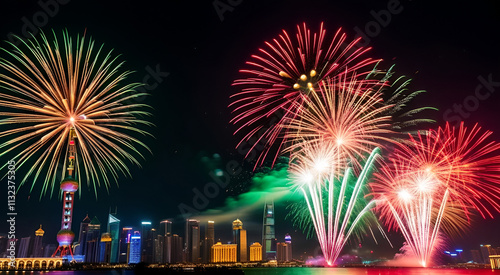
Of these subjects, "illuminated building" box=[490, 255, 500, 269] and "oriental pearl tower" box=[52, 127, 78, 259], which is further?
"illuminated building" box=[490, 255, 500, 269]

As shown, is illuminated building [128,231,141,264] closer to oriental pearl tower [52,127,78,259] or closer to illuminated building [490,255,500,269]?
oriental pearl tower [52,127,78,259]

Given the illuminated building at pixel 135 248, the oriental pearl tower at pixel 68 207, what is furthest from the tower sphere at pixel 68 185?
the illuminated building at pixel 135 248

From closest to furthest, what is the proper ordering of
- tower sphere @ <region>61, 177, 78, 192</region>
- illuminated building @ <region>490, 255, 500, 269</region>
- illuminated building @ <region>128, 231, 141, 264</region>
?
1. tower sphere @ <region>61, 177, 78, 192</region>
2. illuminated building @ <region>490, 255, 500, 269</region>
3. illuminated building @ <region>128, 231, 141, 264</region>

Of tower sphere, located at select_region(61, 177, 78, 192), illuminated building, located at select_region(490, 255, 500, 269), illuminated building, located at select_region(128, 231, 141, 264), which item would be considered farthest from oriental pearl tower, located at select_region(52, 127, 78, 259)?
illuminated building, located at select_region(490, 255, 500, 269)

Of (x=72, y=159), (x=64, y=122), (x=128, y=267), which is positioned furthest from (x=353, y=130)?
(x=128, y=267)

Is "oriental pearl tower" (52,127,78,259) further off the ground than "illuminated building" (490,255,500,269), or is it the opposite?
"oriental pearl tower" (52,127,78,259)

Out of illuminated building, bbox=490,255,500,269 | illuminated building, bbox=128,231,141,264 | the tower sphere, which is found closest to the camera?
the tower sphere

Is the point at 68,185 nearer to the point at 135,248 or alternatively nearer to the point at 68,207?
the point at 68,207

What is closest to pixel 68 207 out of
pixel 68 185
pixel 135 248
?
pixel 68 185

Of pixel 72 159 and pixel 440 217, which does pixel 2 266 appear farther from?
pixel 440 217

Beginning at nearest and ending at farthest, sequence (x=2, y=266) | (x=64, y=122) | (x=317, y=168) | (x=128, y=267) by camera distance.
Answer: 1. (x=317, y=168)
2. (x=64, y=122)
3. (x=2, y=266)
4. (x=128, y=267)

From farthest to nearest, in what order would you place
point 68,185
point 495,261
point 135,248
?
1. point 135,248
2. point 495,261
3. point 68,185
